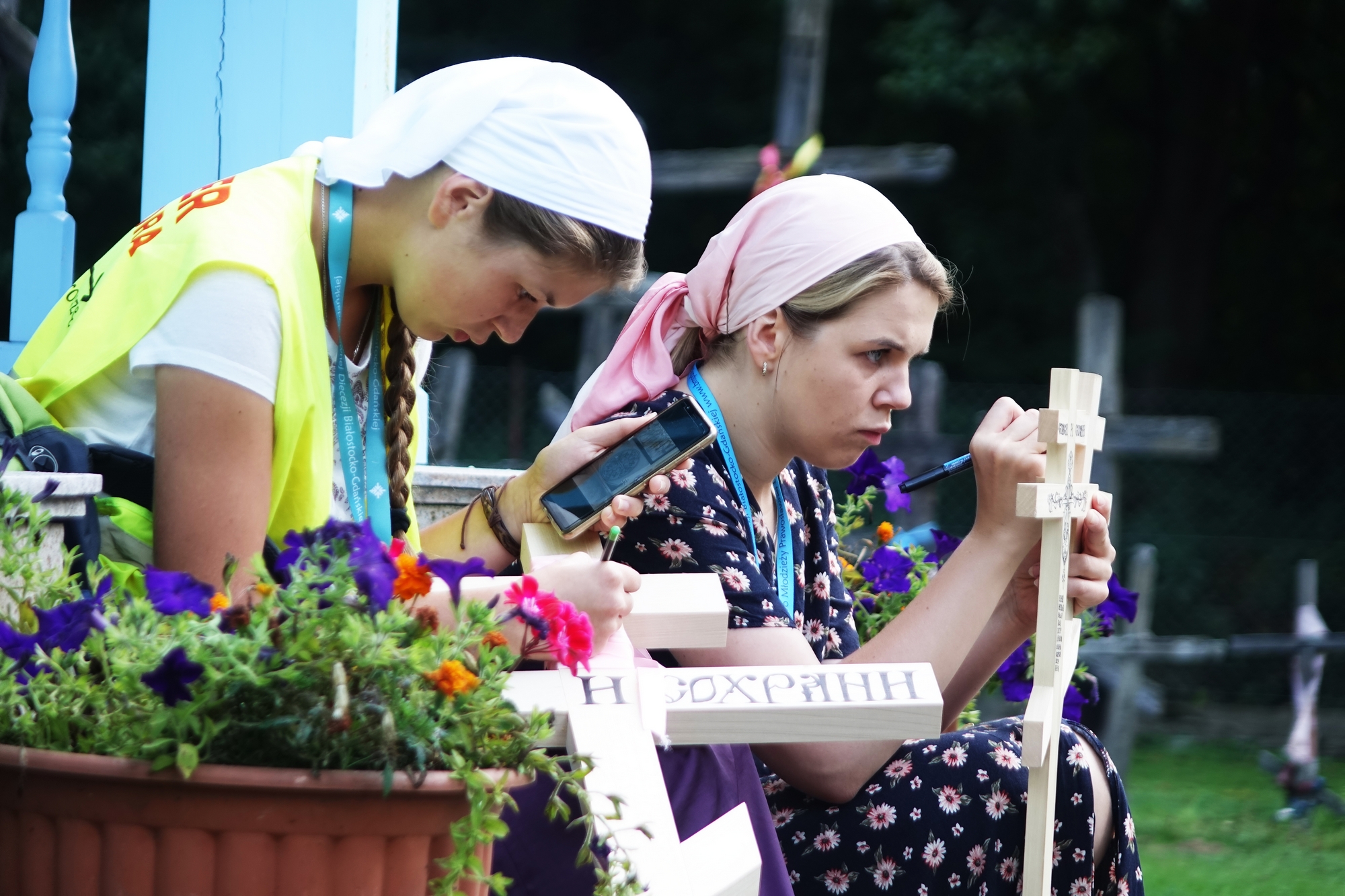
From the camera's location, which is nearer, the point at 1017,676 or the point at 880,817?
the point at 880,817

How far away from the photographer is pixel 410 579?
3.64 ft

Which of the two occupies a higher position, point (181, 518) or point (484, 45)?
point (484, 45)

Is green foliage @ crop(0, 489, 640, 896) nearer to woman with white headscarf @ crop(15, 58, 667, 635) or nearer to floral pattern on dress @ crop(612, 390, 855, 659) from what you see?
woman with white headscarf @ crop(15, 58, 667, 635)

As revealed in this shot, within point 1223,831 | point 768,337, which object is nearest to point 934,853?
point 768,337

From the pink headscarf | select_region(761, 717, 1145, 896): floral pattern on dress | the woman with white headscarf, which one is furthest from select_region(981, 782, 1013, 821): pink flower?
the pink headscarf

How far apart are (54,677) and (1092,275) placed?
36.9 feet

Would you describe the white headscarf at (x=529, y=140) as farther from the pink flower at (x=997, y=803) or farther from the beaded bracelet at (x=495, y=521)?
the pink flower at (x=997, y=803)

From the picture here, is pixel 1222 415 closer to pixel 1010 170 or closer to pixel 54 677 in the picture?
pixel 1010 170

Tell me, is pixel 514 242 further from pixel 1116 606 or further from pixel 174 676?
pixel 1116 606

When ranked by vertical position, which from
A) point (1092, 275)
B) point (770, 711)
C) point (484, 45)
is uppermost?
point (484, 45)

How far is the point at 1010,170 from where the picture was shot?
11727 mm

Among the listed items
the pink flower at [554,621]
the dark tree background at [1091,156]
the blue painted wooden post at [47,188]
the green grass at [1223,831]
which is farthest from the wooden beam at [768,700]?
the dark tree background at [1091,156]

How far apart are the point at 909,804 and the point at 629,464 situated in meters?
0.61

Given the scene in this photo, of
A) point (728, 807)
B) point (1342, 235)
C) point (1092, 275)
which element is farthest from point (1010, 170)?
point (728, 807)
